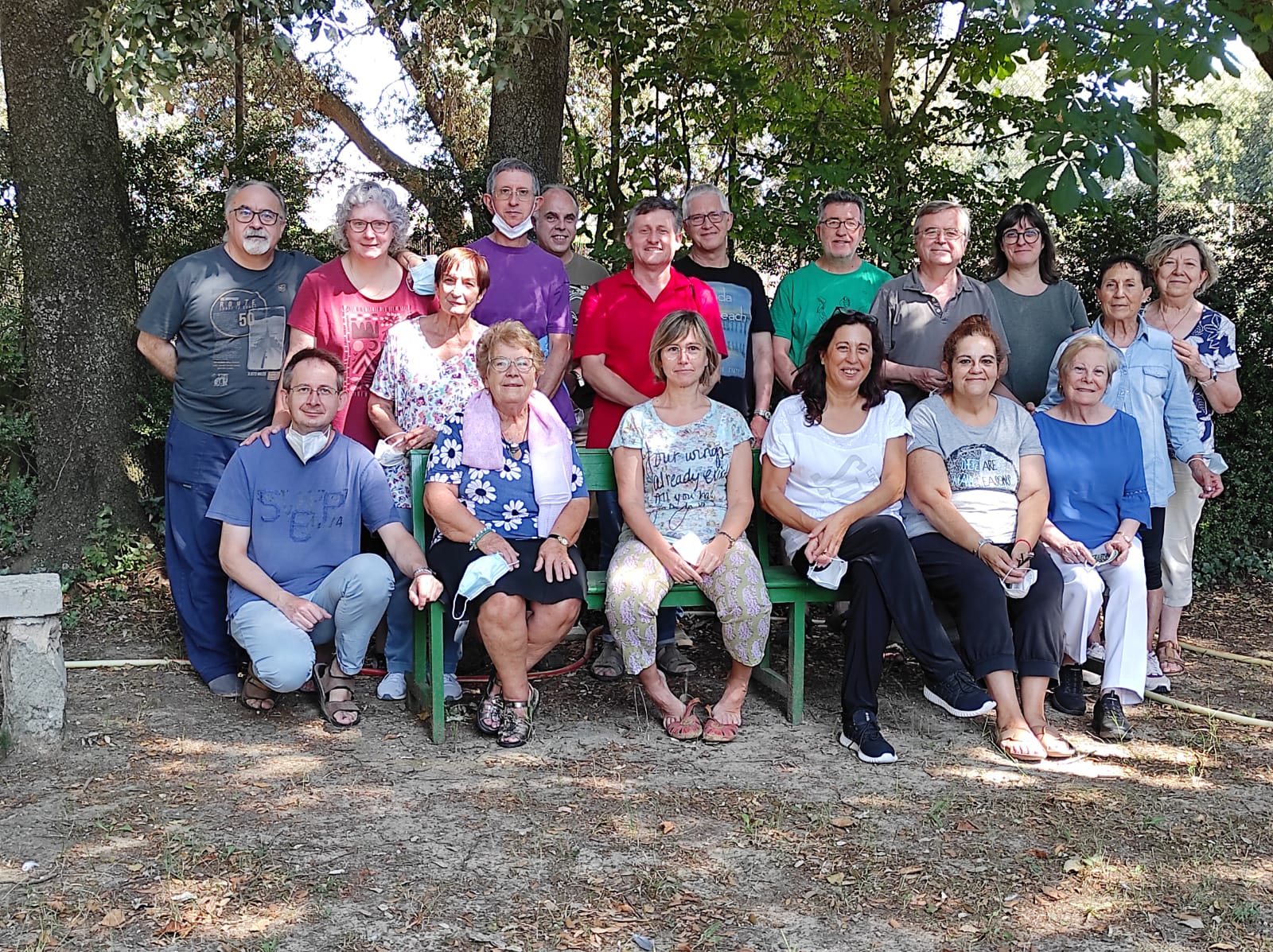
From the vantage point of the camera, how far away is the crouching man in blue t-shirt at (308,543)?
13.8 ft

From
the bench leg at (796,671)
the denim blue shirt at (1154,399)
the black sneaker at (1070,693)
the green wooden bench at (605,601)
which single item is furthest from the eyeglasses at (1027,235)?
the bench leg at (796,671)

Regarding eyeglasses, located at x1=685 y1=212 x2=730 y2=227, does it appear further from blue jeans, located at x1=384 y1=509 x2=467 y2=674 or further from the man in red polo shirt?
blue jeans, located at x1=384 y1=509 x2=467 y2=674

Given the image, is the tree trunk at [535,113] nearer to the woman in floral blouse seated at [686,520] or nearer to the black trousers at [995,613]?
the woman in floral blouse seated at [686,520]

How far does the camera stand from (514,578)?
13.6 feet

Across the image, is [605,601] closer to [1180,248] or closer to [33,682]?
[33,682]

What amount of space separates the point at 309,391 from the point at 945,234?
263 cm

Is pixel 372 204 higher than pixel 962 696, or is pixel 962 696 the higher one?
pixel 372 204

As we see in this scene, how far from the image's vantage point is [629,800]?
374 centimetres

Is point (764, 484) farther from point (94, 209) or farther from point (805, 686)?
point (94, 209)

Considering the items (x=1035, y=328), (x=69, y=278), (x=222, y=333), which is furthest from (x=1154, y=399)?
(x=69, y=278)

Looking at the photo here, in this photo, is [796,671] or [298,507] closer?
[298,507]

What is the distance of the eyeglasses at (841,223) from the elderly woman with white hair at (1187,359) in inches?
52.3

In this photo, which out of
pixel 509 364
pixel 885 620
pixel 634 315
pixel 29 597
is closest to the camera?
pixel 29 597

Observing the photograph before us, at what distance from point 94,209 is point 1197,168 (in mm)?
35347
